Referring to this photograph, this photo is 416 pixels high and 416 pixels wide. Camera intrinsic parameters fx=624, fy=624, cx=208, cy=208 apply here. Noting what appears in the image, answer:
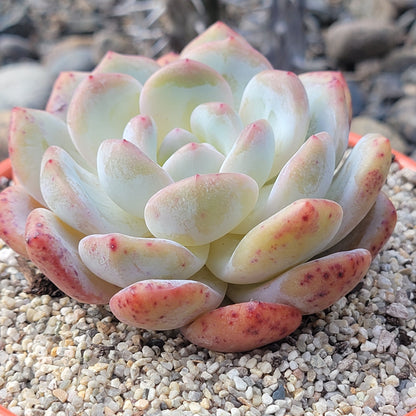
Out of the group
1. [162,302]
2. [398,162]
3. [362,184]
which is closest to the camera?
[162,302]

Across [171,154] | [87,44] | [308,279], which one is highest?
[171,154]

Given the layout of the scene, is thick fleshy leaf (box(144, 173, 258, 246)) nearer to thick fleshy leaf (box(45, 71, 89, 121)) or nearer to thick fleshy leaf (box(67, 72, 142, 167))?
thick fleshy leaf (box(67, 72, 142, 167))

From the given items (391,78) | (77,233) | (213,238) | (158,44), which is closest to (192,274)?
(213,238)

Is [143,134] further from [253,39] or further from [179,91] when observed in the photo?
[253,39]

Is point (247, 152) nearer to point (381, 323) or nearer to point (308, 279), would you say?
point (308, 279)

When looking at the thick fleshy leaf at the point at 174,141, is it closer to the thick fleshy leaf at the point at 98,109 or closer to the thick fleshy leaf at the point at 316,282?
the thick fleshy leaf at the point at 98,109

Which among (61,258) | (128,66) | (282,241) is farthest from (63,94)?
(282,241)
